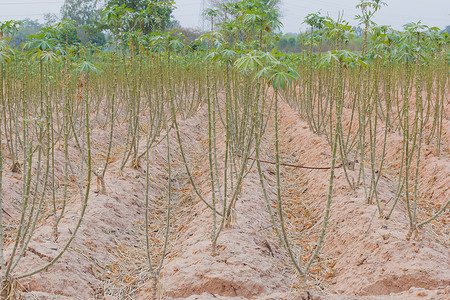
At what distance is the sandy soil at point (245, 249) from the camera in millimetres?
2229

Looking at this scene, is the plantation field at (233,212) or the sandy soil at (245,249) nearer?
→ the plantation field at (233,212)

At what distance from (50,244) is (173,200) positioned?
1557 mm

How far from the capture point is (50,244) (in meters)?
2.55

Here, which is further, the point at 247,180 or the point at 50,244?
the point at 247,180

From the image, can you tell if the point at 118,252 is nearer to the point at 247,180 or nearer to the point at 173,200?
the point at 173,200

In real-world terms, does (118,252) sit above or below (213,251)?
below

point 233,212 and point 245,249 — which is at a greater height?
point 233,212

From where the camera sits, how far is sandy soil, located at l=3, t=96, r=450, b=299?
7.31 feet

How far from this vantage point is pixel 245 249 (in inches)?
100

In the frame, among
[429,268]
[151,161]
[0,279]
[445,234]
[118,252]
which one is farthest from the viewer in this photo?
[151,161]

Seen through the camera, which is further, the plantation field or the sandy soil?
the sandy soil

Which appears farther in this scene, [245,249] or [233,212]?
[233,212]

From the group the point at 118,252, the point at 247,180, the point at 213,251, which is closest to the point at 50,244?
the point at 118,252

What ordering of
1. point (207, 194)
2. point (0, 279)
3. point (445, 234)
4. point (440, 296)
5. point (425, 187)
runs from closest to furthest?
point (440, 296)
point (0, 279)
point (445, 234)
point (207, 194)
point (425, 187)
